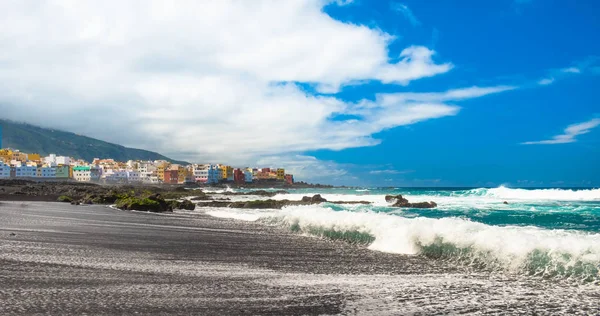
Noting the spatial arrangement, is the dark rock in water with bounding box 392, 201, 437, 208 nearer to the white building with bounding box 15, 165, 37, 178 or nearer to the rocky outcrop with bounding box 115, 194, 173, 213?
the rocky outcrop with bounding box 115, 194, 173, 213

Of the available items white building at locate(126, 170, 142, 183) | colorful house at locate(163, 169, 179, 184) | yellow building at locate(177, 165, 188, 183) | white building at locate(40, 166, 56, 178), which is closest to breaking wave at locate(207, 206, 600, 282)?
colorful house at locate(163, 169, 179, 184)

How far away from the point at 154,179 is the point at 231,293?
18703cm

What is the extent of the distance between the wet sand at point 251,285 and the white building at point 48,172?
171m

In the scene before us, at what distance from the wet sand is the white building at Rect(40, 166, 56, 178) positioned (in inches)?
6748

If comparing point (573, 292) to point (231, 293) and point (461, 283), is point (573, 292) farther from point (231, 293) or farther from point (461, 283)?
point (231, 293)

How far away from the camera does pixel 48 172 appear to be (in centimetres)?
16575

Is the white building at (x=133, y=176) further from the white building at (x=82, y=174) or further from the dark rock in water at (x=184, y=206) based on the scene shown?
the dark rock in water at (x=184, y=206)

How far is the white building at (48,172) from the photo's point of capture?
164m

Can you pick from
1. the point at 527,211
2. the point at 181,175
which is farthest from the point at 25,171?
the point at 527,211

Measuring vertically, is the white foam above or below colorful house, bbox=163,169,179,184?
below

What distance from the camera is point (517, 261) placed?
9.91m

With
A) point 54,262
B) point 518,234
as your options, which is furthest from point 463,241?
point 54,262

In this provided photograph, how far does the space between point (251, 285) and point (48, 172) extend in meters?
180

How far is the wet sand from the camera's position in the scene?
20.4ft
